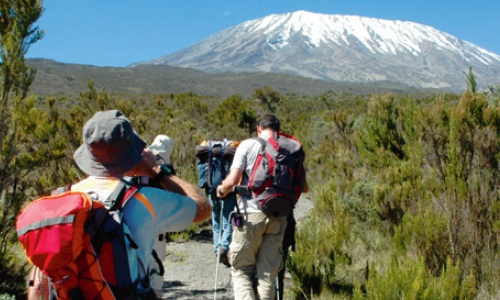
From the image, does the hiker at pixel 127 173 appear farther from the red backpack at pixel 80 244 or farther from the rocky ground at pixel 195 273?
the rocky ground at pixel 195 273

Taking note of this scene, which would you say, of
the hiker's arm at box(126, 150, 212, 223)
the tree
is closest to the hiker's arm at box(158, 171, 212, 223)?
the hiker's arm at box(126, 150, 212, 223)

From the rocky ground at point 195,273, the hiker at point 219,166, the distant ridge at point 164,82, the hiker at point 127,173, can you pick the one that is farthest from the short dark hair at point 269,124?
the distant ridge at point 164,82

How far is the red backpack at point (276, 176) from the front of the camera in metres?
3.30

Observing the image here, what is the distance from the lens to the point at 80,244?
54.6 inches

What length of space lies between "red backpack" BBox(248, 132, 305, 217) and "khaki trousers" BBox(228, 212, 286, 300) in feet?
0.43

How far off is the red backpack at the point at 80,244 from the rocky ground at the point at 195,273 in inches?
99.9

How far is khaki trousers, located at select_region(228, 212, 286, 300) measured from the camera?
11.1ft

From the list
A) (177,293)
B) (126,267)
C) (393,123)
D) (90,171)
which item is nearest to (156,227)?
(126,267)

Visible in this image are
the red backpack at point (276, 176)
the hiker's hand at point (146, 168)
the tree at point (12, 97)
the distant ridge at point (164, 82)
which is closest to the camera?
the hiker's hand at point (146, 168)

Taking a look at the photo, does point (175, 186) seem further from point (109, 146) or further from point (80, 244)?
point (80, 244)

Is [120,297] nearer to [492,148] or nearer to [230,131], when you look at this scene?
[492,148]

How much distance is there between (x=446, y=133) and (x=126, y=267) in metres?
3.49

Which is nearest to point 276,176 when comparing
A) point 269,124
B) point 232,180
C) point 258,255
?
point 232,180

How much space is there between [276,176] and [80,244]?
2064mm
